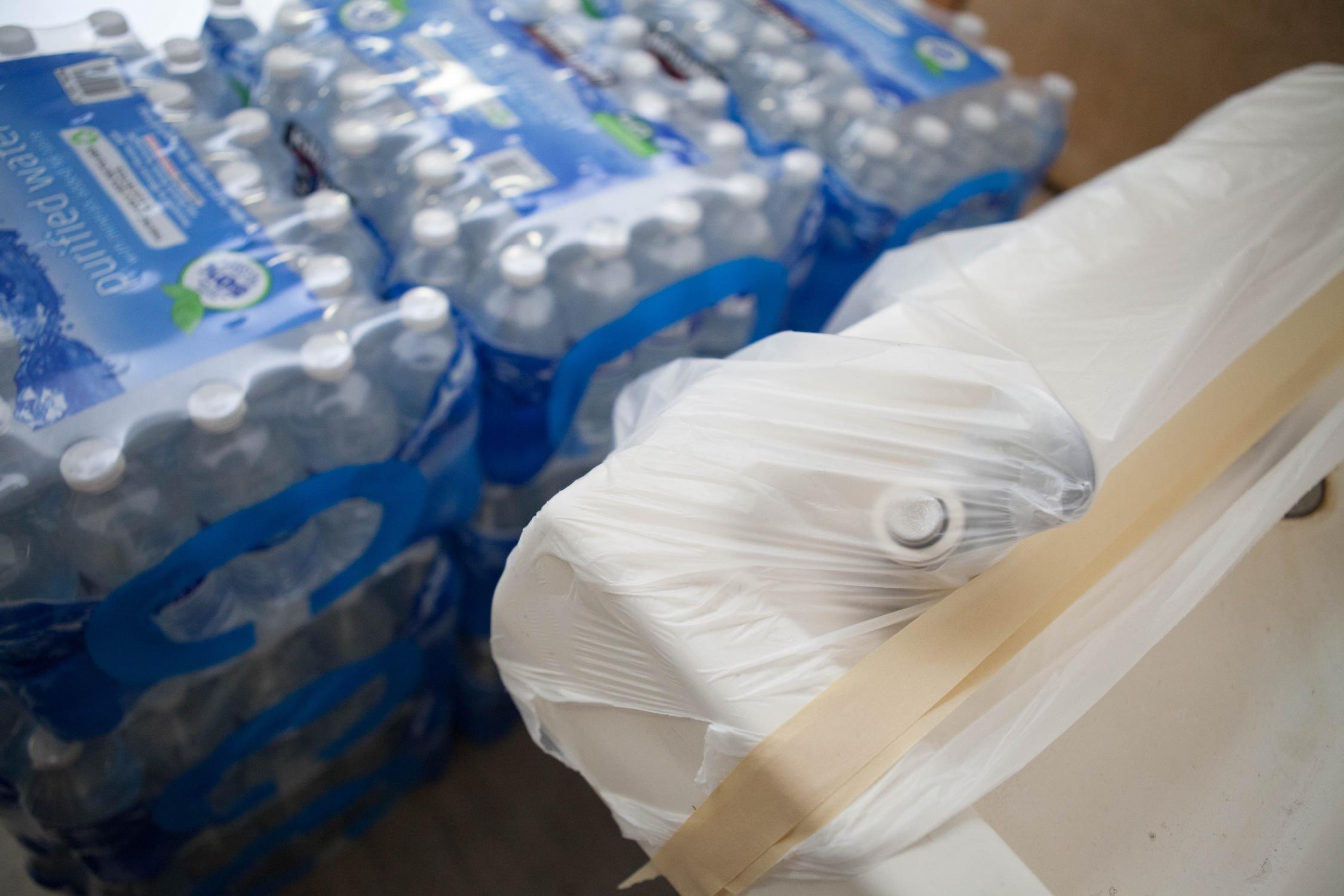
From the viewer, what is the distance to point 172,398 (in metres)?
0.56

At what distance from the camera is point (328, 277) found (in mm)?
646

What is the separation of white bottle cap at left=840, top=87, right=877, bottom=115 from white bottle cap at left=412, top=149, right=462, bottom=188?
0.45m

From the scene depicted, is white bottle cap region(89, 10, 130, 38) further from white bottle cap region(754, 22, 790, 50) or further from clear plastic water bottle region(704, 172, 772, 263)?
white bottle cap region(754, 22, 790, 50)

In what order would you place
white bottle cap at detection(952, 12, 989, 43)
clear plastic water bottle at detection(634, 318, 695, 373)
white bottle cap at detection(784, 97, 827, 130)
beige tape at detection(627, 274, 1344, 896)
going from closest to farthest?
1. beige tape at detection(627, 274, 1344, 896)
2. clear plastic water bottle at detection(634, 318, 695, 373)
3. white bottle cap at detection(784, 97, 827, 130)
4. white bottle cap at detection(952, 12, 989, 43)

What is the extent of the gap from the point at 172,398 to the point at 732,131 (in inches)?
22.4

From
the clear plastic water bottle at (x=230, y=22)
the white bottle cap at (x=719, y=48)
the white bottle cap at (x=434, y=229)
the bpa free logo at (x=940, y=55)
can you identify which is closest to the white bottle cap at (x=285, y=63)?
the clear plastic water bottle at (x=230, y=22)

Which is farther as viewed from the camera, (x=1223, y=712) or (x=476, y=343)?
(x=476, y=343)

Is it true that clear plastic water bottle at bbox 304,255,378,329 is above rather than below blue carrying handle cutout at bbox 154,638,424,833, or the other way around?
above

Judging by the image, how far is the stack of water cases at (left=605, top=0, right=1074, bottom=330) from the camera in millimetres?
962

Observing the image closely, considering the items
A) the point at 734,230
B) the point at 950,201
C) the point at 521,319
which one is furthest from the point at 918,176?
the point at 521,319

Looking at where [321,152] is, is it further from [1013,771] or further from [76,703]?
[1013,771]

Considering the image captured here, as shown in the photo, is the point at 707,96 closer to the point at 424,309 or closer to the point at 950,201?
the point at 950,201

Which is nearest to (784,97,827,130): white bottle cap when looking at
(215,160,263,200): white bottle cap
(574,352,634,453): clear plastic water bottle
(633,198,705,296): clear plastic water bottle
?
(633,198,705,296): clear plastic water bottle

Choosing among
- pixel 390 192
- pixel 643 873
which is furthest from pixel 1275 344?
pixel 390 192
